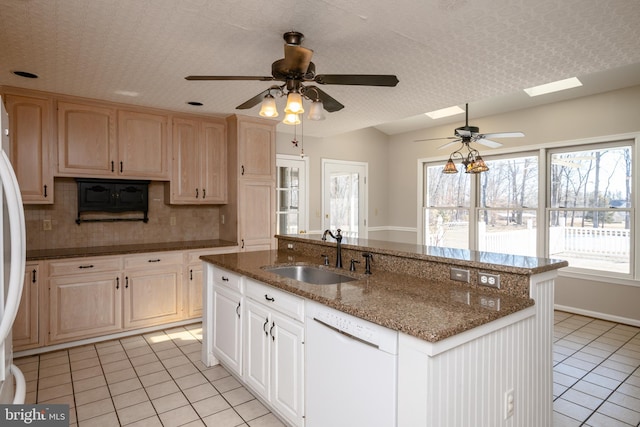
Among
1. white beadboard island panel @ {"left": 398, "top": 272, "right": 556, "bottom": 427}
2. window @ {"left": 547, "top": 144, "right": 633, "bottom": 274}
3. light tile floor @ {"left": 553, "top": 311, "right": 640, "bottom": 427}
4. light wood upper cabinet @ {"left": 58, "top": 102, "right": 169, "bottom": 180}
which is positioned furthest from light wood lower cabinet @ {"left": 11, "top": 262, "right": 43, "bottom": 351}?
window @ {"left": 547, "top": 144, "right": 633, "bottom": 274}

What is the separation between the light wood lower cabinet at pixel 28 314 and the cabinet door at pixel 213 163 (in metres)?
1.74

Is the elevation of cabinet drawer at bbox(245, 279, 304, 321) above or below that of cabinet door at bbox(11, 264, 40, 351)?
above

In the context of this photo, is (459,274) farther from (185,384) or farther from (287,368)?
(185,384)

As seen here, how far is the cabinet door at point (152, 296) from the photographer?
11.9 ft

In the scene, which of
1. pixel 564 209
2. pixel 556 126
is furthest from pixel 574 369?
pixel 556 126

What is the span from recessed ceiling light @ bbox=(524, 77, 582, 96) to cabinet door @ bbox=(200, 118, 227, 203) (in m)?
3.63

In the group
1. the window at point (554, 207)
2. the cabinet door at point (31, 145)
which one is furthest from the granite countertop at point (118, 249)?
the window at point (554, 207)

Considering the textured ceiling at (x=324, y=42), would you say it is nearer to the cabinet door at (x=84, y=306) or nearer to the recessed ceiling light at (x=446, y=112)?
the cabinet door at (x=84, y=306)

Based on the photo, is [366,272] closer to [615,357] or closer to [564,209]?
[615,357]

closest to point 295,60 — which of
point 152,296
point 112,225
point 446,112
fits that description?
point 152,296

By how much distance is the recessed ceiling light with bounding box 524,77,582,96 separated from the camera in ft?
13.4

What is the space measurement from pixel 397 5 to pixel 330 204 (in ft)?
13.8

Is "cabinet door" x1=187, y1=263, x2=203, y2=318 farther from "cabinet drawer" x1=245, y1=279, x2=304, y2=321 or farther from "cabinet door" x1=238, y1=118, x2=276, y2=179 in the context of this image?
"cabinet drawer" x1=245, y1=279, x2=304, y2=321

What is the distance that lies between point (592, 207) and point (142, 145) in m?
5.33
